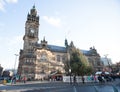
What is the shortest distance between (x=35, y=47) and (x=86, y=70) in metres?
30.0

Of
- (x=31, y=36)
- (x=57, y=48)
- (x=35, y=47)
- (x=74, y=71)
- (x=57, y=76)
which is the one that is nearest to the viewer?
(x=74, y=71)

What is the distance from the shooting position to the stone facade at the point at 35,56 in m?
61.9

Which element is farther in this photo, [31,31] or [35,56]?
[31,31]

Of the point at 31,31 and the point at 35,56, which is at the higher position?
the point at 31,31

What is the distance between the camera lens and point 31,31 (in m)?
74.6

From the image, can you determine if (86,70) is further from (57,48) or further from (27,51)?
(57,48)

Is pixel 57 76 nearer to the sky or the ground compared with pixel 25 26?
nearer to the ground

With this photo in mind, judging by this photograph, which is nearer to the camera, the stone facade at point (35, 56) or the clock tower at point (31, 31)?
the stone facade at point (35, 56)

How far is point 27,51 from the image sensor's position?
68625mm

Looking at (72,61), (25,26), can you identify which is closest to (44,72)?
(72,61)

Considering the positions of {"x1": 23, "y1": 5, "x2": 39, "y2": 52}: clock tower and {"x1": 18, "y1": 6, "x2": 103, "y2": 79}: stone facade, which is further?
{"x1": 23, "y1": 5, "x2": 39, "y2": 52}: clock tower

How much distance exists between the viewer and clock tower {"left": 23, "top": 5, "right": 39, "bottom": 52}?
7075cm

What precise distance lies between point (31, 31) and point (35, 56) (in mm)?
16619

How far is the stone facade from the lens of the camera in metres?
61.9
